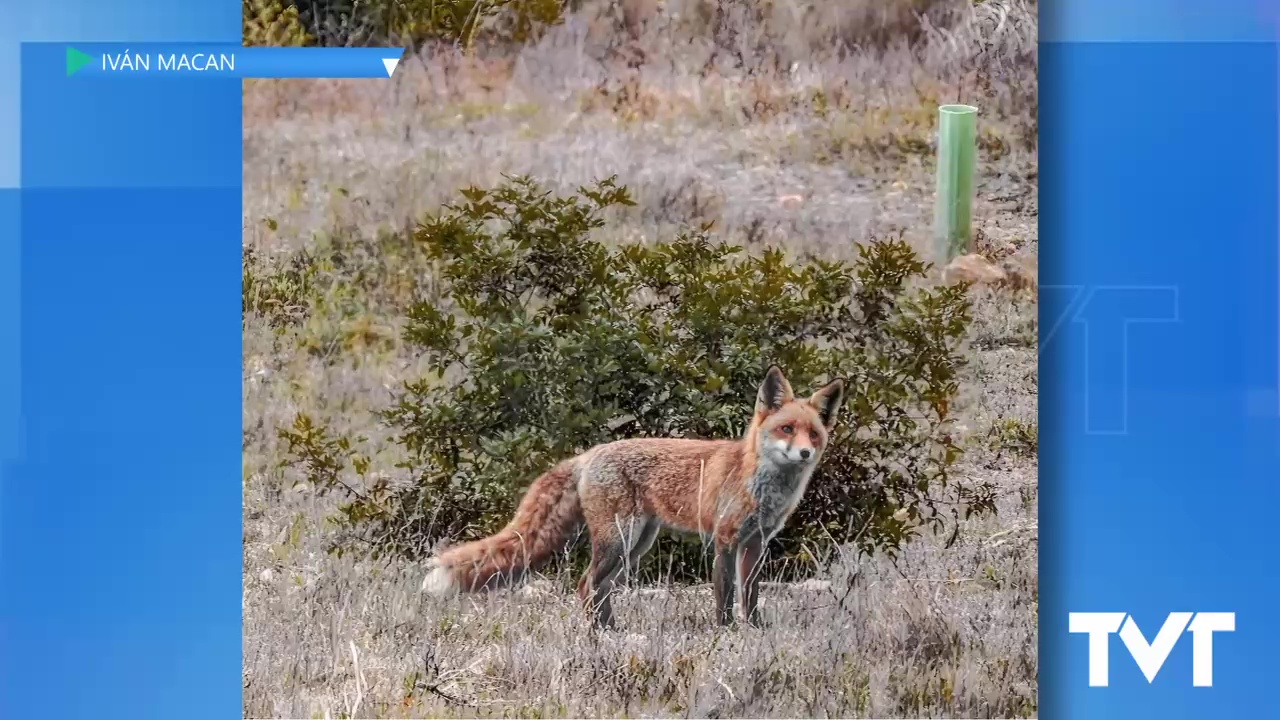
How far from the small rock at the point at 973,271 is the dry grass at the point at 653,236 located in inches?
2.5

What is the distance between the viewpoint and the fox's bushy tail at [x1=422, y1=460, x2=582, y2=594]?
5922 millimetres

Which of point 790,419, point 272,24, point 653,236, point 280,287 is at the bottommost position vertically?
point 790,419

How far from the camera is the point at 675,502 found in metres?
5.86

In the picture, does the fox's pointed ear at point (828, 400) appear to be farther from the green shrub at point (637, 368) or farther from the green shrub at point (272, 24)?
the green shrub at point (272, 24)

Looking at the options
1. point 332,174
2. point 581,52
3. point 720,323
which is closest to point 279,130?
point 332,174

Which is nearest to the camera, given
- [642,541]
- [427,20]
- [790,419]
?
[790,419]

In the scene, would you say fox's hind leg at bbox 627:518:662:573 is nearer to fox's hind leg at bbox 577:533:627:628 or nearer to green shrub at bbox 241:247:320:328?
fox's hind leg at bbox 577:533:627:628

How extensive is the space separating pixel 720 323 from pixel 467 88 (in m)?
1.38
